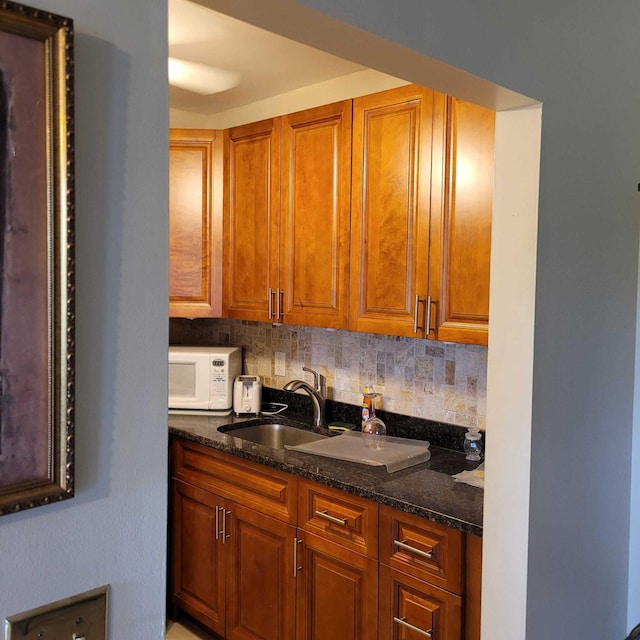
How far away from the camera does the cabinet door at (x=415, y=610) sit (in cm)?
189

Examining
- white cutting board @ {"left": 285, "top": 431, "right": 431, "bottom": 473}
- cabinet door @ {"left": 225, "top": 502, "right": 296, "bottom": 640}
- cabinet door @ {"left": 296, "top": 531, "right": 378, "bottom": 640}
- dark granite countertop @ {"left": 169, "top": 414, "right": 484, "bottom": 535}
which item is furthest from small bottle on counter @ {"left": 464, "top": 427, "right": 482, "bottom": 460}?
cabinet door @ {"left": 225, "top": 502, "right": 296, "bottom": 640}

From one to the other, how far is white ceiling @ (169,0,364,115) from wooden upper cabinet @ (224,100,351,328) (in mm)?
162

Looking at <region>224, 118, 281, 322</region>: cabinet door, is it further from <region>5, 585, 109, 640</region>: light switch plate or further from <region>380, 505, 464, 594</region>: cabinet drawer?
<region>5, 585, 109, 640</region>: light switch plate

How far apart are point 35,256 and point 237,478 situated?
1942 millimetres

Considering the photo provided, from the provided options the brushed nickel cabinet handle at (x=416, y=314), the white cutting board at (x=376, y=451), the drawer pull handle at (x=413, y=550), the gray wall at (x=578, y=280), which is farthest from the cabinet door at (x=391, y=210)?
the drawer pull handle at (x=413, y=550)

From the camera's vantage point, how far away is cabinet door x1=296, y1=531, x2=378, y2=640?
83.5 inches

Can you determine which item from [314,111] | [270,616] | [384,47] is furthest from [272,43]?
[270,616]

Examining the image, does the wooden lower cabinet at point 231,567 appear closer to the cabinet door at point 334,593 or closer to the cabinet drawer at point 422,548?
the cabinet door at point 334,593

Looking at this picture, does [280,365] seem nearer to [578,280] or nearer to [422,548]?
[422,548]

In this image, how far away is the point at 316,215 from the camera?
8.65 feet

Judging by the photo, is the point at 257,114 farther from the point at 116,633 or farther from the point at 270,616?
the point at 116,633

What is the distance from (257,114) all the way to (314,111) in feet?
1.81

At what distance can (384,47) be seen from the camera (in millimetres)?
1268

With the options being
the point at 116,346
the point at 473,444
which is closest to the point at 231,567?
the point at 473,444
